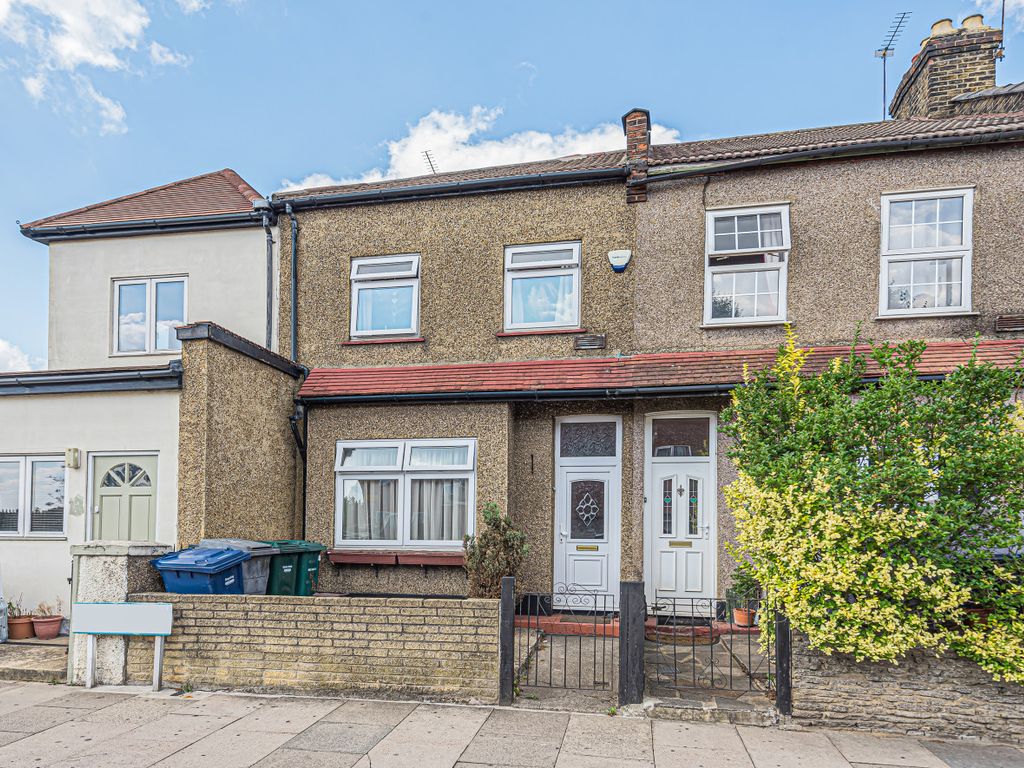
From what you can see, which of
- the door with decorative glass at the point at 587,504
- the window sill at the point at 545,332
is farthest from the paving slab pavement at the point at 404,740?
the window sill at the point at 545,332

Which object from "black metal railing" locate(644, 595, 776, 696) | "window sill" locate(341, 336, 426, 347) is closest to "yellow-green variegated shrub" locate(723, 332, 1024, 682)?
"black metal railing" locate(644, 595, 776, 696)

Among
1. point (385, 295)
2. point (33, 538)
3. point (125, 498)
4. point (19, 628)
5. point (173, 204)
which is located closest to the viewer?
point (19, 628)

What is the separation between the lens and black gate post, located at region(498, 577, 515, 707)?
19.2ft

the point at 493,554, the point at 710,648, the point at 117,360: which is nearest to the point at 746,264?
the point at 710,648

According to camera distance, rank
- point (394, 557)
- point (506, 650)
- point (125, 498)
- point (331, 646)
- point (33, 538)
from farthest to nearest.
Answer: point (394, 557) < point (33, 538) < point (125, 498) < point (331, 646) < point (506, 650)

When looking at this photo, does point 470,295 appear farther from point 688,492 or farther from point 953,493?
point 953,493

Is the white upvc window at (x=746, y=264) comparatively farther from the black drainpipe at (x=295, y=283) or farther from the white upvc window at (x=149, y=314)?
the white upvc window at (x=149, y=314)

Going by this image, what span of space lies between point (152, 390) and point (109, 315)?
3074 millimetres

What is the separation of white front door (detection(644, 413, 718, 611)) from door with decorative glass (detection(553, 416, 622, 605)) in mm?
438

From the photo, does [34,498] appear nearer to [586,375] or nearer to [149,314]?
[149,314]

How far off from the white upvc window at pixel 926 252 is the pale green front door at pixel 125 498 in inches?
362

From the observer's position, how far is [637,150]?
9.24m

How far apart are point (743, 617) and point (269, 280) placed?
307 inches

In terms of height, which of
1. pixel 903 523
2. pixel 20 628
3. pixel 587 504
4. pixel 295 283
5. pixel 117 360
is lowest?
pixel 20 628
